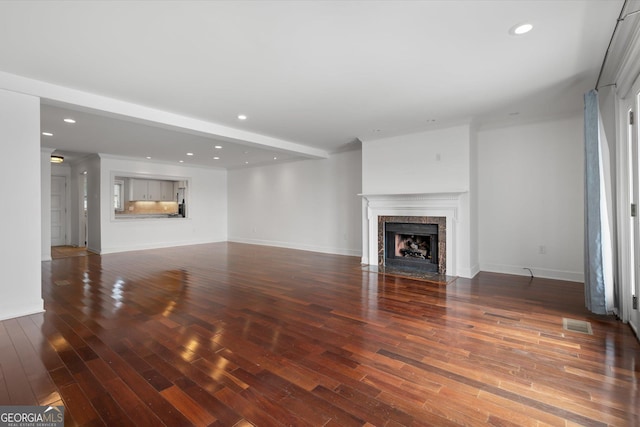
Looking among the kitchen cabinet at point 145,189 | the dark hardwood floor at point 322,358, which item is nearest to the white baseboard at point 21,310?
the dark hardwood floor at point 322,358

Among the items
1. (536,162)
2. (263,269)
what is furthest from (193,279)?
(536,162)

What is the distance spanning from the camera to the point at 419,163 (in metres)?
5.40

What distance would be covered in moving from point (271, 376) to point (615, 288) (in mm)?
3799

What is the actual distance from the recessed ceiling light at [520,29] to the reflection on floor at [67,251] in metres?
9.46

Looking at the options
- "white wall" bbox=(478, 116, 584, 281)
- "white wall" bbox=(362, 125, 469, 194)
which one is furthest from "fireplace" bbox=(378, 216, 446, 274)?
"white wall" bbox=(478, 116, 584, 281)

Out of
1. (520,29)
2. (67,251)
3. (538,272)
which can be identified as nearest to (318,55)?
(520,29)

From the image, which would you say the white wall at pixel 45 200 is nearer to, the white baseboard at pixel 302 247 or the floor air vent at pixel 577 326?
the white baseboard at pixel 302 247

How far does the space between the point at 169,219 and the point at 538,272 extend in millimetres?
9412

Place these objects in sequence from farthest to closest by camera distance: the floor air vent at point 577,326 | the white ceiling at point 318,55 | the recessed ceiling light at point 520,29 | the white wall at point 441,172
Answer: the white wall at point 441,172, the floor air vent at point 577,326, the recessed ceiling light at point 520,29, the white ceiling at point 318,55

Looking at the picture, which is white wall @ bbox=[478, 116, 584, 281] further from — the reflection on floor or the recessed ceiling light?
the reflection on floor

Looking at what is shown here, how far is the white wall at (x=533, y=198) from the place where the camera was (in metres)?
4.61

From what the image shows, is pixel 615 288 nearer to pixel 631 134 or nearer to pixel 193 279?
pixel 631 134

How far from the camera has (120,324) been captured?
299cm

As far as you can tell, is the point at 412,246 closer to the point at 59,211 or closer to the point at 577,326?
the point at 577,326
